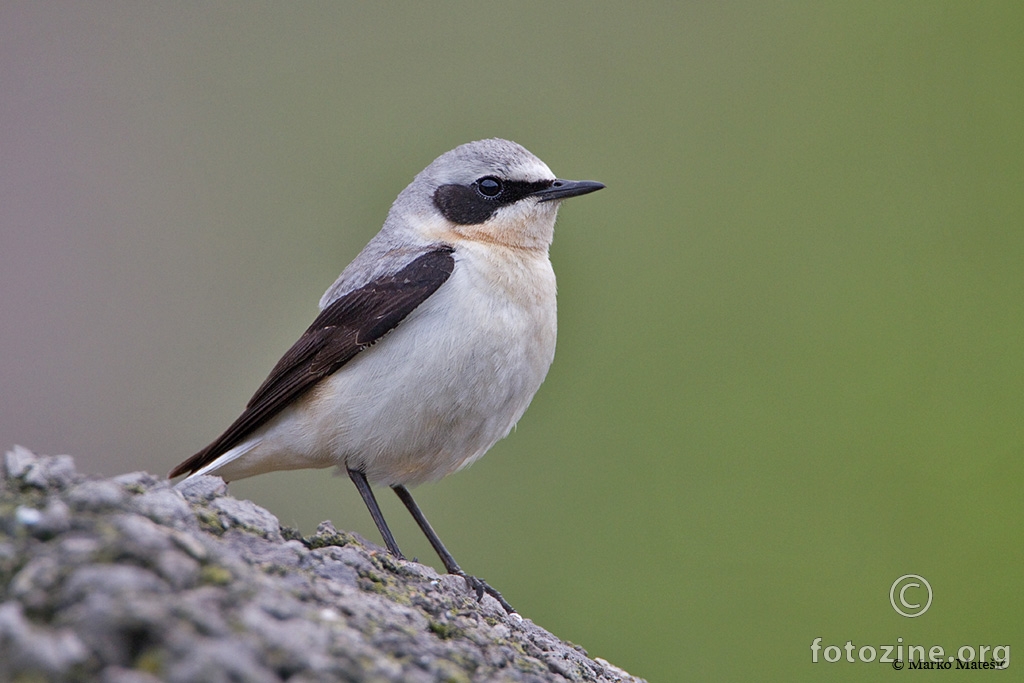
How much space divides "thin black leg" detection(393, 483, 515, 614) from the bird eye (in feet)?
6.33

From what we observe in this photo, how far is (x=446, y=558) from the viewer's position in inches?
239

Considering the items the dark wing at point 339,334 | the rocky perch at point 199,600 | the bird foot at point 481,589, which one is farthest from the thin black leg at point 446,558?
the dark wing at point 339,334

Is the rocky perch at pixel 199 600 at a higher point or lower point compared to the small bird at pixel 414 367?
lower

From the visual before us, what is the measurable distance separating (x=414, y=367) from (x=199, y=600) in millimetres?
2837

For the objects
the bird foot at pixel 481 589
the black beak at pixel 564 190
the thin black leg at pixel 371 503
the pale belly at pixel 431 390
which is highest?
the black beak at pixel 564 190

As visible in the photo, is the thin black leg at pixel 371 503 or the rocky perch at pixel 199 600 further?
the thin black leg at pixel 371 503

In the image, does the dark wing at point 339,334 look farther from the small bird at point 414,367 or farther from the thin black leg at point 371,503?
the thin black leg at point 371,503

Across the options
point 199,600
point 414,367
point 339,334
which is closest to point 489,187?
point 339,334

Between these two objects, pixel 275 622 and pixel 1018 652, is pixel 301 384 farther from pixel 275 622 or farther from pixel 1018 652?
pixel 1018 652

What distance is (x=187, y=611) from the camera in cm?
264

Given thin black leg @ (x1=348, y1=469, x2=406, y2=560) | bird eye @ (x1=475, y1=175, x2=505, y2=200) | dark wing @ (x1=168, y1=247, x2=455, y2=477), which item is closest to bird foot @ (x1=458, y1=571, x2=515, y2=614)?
thin black leg @ (x1=348, y1=469, x2=406, y2=560)

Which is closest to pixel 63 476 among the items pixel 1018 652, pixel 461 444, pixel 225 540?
pixel 225 540

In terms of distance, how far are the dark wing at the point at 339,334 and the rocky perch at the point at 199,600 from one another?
157cm

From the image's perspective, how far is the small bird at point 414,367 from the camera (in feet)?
18.2
